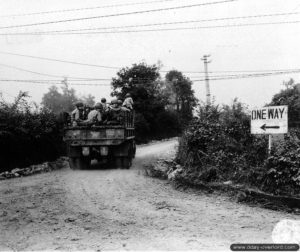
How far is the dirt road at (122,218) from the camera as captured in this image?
4992 mm

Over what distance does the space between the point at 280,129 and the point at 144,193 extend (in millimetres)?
3478

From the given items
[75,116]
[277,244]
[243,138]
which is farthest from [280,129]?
[75,116]

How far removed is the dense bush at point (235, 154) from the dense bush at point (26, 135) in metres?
5.46

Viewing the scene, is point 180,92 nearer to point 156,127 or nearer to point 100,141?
point 156,127

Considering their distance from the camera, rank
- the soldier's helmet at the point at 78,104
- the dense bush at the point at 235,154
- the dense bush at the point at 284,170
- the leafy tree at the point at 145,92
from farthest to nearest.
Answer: the leafy tree at the point at 145,92 < the soldier's helmet at the point at 78,104 < the dense bush at the point at 235,154 < the dense bush at the point at 284,170

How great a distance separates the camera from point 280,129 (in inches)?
321

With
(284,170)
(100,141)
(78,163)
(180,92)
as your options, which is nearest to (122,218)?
(284,170)

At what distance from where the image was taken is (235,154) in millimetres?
9461

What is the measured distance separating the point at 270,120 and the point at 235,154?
5.02 ft

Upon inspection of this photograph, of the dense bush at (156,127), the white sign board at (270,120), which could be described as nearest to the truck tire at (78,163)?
the white sign board at (270,120)

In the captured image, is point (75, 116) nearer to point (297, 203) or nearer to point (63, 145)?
point (63, 145)

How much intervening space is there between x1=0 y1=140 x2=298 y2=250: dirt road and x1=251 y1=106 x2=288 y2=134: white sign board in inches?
79.4

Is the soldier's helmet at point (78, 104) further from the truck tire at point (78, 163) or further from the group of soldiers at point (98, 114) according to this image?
the truck tire at point (78, 163)

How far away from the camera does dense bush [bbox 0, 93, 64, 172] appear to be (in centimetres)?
1212
